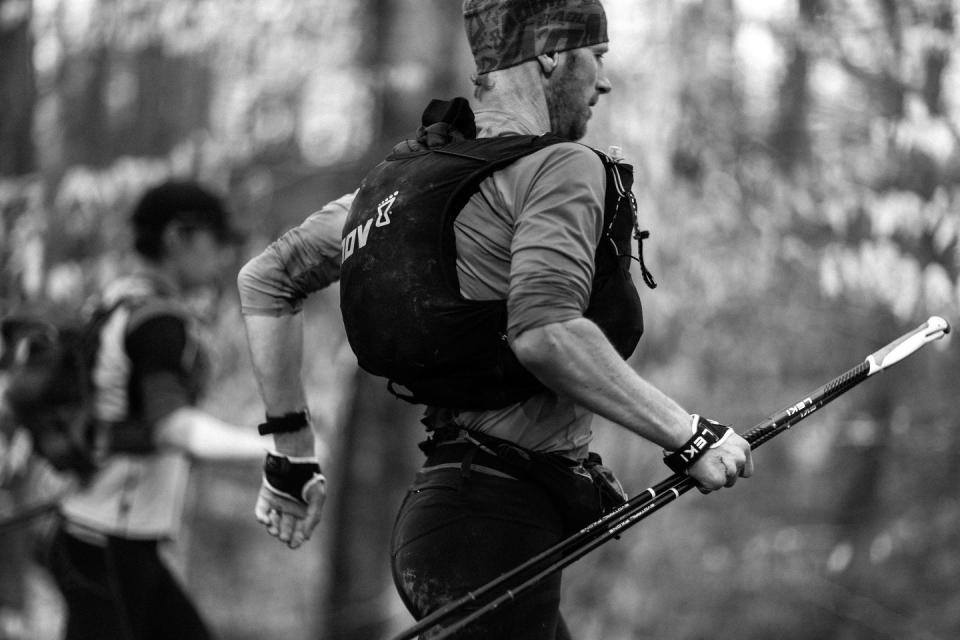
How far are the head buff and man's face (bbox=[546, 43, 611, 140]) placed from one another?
0.03 m

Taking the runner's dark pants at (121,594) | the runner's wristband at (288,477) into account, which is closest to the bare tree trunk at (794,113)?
the runner's dark pants at (121,594)

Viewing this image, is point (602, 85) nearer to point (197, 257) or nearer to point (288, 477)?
point (288, 477)

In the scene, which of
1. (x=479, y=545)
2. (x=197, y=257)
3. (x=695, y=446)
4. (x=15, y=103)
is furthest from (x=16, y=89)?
(x=695, y=446)

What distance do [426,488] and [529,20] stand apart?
3.72 ft

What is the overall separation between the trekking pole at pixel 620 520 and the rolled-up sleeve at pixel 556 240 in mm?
511

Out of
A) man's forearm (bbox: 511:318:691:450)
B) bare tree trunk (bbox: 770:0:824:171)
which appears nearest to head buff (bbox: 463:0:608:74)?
man's forearm (bbox: 511:318:691:450)

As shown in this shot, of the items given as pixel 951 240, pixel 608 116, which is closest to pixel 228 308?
pixel 608 116

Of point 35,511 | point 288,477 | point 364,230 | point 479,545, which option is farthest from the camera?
point 35,511

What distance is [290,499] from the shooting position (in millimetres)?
3570

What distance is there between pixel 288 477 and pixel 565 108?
1196 mm

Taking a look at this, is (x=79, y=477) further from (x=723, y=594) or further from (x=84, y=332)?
(x=723, y=594)

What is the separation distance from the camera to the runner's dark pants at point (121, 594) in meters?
5.21

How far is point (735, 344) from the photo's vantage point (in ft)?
29.8

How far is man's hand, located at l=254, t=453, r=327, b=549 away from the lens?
11.7ft
